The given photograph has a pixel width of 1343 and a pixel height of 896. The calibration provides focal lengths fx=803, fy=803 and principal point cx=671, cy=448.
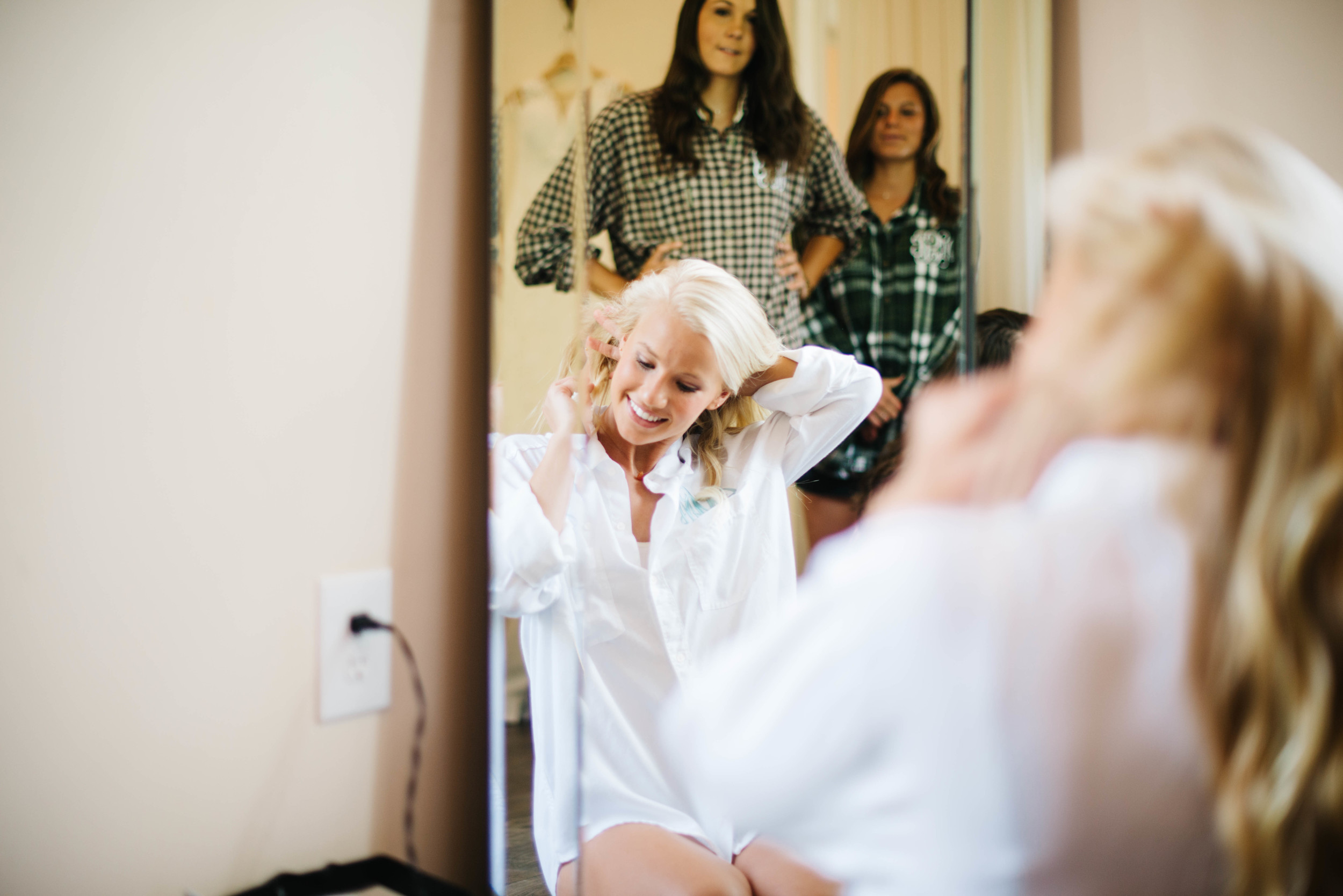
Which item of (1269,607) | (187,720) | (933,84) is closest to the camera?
(1269,607)

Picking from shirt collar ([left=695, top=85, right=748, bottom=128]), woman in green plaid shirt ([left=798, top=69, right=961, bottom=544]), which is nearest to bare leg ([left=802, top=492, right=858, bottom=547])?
woman in green plaid shirt ([left=798, top=69, right=961, bottom=544])

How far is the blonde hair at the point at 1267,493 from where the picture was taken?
0.39 meters

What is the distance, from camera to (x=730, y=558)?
65 centimetres

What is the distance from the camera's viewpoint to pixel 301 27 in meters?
0.86

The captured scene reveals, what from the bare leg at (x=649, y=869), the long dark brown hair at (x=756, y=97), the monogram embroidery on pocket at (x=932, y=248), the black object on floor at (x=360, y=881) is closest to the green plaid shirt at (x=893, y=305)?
the monogram embroidery on pocket at (x=932, y=248)

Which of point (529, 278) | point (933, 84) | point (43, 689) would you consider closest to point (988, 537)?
point (933, 84)

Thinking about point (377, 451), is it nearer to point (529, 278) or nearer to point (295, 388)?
point (295, 388)

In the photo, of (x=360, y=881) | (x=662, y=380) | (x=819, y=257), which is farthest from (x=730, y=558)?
(x=360, y=881)

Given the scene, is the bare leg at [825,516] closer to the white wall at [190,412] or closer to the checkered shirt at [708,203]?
the checkered shirt at [708,203]

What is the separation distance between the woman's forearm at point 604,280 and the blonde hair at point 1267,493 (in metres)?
0.45

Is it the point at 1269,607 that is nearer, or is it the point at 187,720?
the point at 1269,607

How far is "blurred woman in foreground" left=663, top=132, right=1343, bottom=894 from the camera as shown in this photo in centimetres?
40

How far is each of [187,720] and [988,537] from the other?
80cm

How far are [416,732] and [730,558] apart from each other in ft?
1.76
